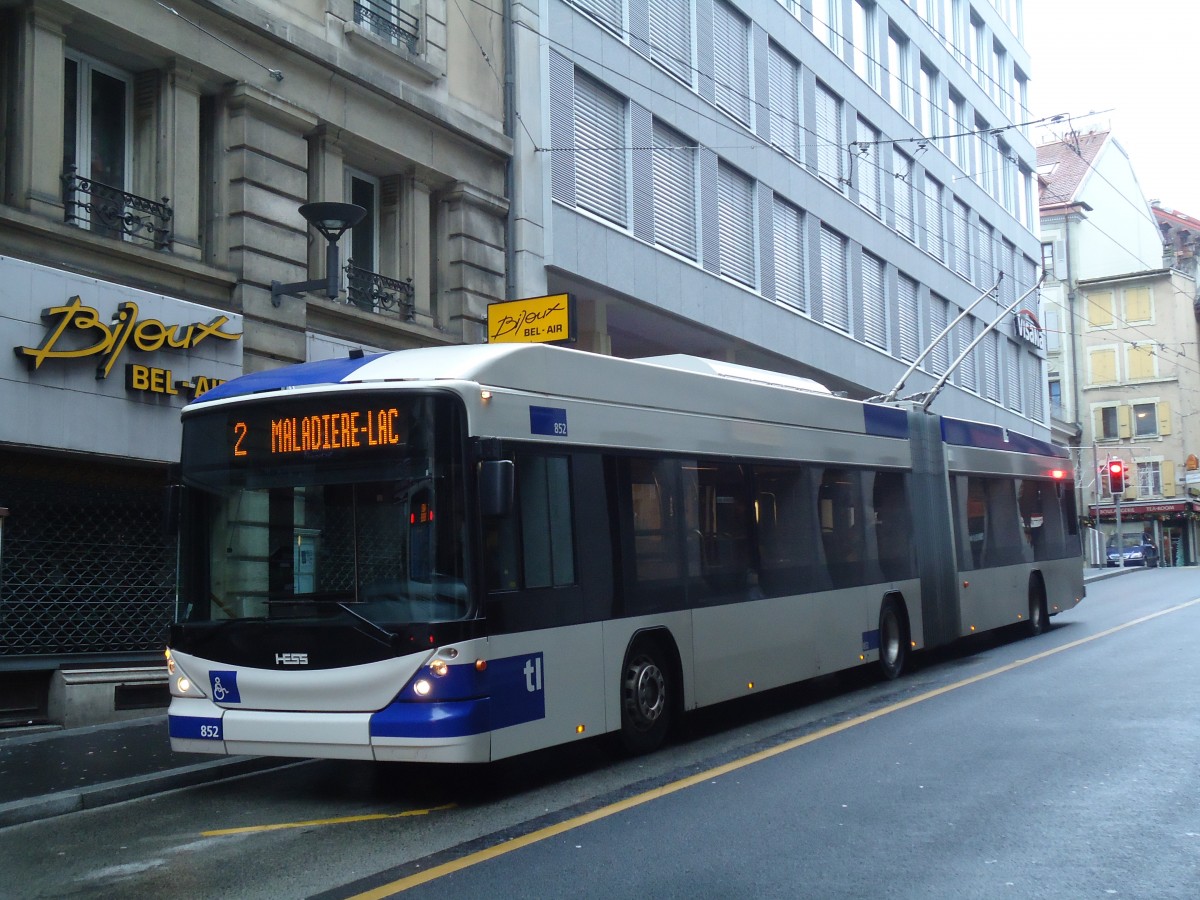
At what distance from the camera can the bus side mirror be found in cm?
784

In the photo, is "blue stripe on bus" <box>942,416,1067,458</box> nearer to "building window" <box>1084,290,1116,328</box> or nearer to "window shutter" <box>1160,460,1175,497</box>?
"window shutter" <box>1160,460,1175,497</box>

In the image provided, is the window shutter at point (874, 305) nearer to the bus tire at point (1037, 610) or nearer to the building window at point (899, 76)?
the building window at point (899, 76)

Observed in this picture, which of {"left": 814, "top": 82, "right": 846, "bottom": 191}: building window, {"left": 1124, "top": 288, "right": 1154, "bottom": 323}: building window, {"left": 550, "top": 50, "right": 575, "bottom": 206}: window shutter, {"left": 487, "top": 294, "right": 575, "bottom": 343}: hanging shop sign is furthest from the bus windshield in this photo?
{"left": 1124, "top": 288, "right": 1154, "bottom": 323}: building window

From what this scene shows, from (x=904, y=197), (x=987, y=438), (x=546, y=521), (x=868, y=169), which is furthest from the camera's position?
(x=904, y=197)

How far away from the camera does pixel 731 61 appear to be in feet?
85.8

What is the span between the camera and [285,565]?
8281mm

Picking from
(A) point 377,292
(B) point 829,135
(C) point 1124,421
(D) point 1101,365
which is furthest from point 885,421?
(D) point 1101,365

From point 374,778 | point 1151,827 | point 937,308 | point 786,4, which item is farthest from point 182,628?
point 937,308

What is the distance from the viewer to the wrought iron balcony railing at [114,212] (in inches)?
513

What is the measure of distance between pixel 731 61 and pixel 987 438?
11348 millimetres

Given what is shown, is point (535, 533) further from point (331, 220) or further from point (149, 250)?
point (149, 250)

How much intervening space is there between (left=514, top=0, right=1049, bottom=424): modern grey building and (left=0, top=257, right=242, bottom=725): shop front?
687 cm

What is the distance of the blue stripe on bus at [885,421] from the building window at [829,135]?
1612 centimetres

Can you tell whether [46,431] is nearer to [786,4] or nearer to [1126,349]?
[786,4]
